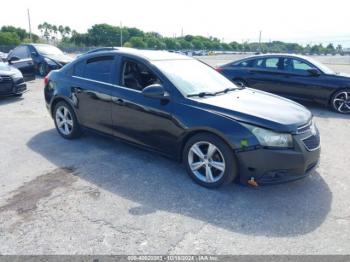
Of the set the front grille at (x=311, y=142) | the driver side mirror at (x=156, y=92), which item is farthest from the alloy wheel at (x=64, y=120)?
the front grille at (x=311, y=142)

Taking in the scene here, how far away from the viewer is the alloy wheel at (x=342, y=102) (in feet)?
25.7

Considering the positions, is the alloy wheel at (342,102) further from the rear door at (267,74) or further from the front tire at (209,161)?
the front tire at (209,161)

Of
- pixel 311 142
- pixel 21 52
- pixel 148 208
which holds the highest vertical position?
pixel 21 52

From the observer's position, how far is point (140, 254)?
2.64 m

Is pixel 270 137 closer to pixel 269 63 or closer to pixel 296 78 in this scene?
pixel 296 78

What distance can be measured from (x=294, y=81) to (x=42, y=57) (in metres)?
10.2

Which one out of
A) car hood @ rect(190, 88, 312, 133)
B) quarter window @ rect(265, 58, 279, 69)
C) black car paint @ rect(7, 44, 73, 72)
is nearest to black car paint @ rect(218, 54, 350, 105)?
quarter window @ rect(265, 58, 279, 69)

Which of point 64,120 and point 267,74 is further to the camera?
point 267,74

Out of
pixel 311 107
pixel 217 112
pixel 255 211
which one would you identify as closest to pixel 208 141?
pixel 217 112

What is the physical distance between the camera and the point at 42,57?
13.1 m

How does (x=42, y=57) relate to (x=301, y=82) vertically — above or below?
above

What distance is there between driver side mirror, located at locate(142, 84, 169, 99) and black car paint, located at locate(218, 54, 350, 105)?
5528 millimetres

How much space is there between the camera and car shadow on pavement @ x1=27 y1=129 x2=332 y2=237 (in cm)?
313

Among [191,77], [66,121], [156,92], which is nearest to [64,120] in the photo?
[66,121]
